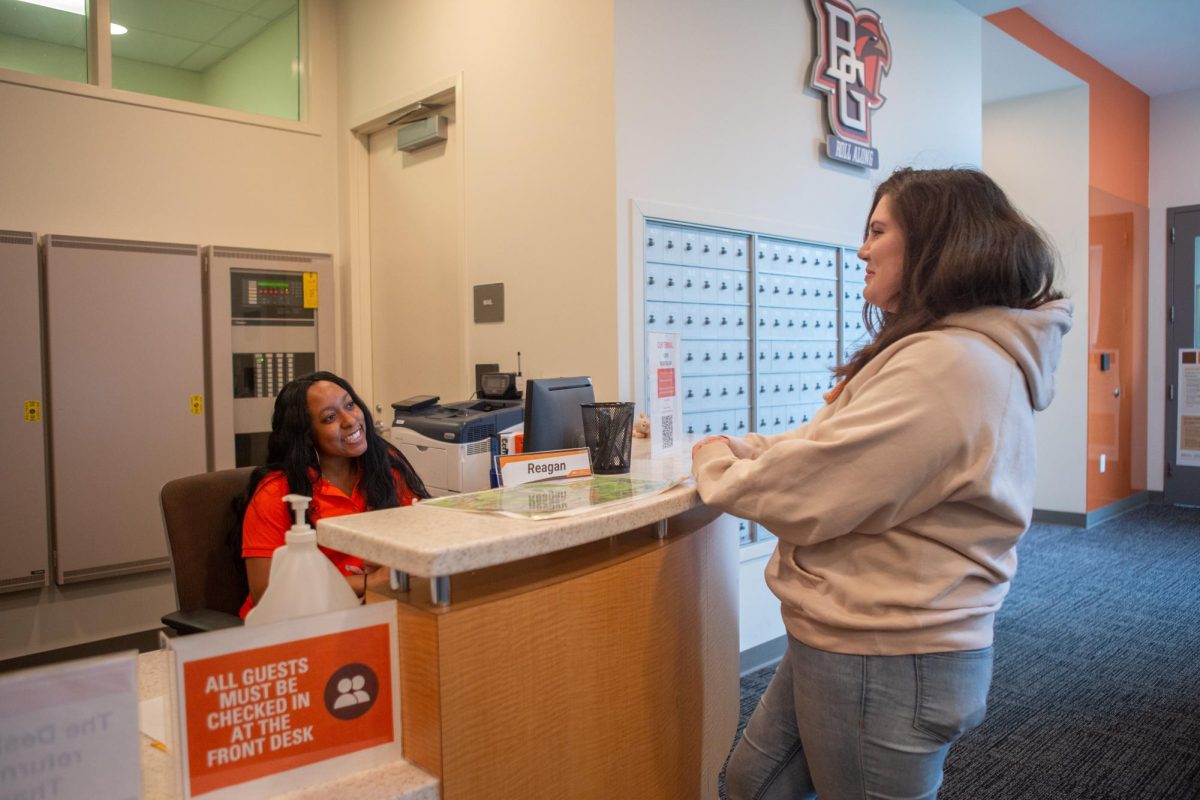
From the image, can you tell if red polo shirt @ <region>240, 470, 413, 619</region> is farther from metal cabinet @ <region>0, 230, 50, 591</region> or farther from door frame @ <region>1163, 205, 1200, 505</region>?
door frame @ <region>1163, 205, 1200, 505</region>

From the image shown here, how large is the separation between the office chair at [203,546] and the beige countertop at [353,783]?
3.18 ft

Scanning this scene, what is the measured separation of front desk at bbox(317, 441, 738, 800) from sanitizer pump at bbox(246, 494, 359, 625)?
6cm

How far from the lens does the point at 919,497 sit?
1.15m

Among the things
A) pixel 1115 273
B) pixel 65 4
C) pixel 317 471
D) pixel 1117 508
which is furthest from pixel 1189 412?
pixel 65 4

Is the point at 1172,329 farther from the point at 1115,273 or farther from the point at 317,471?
the point at 317,471

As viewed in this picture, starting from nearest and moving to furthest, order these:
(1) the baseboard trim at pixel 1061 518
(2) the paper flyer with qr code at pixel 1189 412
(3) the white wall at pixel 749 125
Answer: (3) the white wall at pixel 749 125 → (1) the baseboard trim at pixel 1061 518 → (2) the paper flyer with qr code at pixel 1189 412

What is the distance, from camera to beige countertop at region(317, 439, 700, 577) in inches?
38.9

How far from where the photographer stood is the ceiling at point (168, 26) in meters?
3.62

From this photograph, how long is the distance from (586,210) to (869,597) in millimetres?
2157

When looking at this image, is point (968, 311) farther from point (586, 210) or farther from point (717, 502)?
point (586, 210)

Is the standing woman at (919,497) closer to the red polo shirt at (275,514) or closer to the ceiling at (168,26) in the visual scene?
the red polo shirt at (275,514)

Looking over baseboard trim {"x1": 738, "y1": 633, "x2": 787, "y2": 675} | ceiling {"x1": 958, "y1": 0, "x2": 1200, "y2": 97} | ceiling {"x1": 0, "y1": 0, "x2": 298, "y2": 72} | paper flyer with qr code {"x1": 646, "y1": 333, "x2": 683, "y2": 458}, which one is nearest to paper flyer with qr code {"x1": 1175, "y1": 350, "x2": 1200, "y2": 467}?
ceiling {"x1": 958, "y1": 0, "x2": 1200, "y2": 97}

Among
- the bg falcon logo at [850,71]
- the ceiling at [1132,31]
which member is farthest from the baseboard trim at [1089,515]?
the bg falcon logo at [850,71]

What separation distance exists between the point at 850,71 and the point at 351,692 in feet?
12.1
